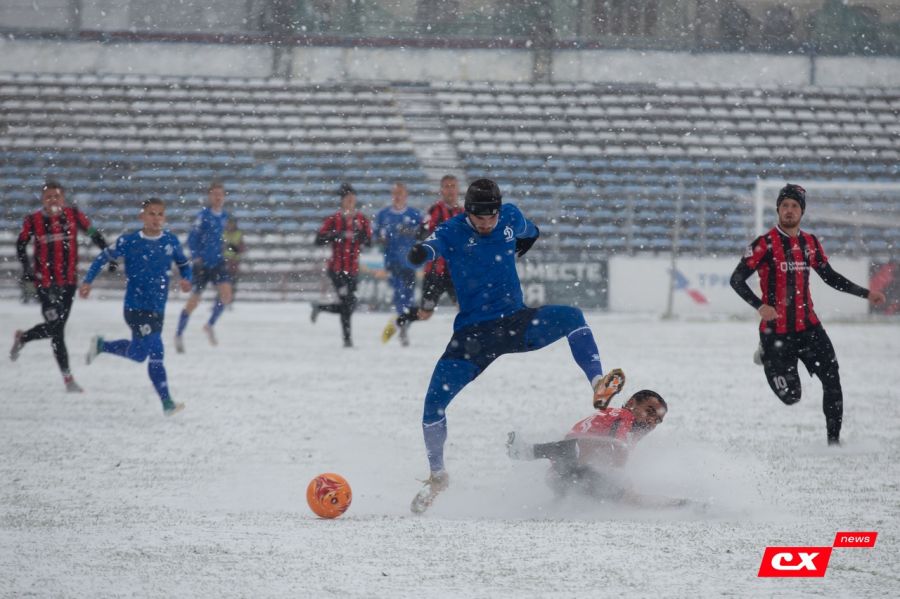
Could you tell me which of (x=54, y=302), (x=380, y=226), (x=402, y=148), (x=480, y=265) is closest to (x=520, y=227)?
(x=480, y=265)

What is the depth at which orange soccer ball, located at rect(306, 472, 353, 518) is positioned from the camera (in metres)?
4.57

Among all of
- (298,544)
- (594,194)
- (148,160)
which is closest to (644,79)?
(594,194)

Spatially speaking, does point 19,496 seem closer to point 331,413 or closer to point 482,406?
point 331,413

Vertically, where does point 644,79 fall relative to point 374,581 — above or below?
above

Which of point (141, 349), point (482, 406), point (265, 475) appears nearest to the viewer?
point (265, 475)

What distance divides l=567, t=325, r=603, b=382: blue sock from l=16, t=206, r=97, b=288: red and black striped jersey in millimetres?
4866

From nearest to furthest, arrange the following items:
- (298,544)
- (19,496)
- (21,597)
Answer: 1. (21,597)
2. (298,544)
3. (19,496)

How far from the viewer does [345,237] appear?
12969mm

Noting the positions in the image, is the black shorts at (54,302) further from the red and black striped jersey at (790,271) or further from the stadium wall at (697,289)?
the stadium wall at (697,289)

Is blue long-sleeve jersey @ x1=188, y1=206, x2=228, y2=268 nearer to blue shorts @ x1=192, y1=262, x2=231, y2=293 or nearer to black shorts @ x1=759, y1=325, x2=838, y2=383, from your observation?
blue shorts @ x1=192, y1=262, x2=231, y2=293

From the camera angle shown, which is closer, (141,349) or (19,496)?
(19,496)

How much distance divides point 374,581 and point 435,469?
4.86 feet

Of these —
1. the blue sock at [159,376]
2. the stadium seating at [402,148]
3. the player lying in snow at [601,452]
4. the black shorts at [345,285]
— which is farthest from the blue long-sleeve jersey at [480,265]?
the stadium seating at [402,148]

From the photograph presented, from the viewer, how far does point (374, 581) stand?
354 centimetres
